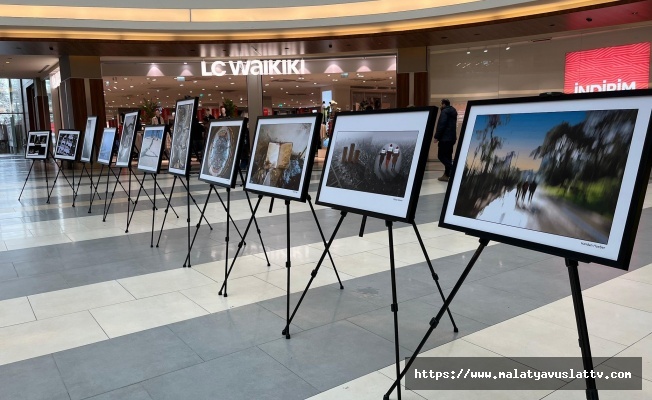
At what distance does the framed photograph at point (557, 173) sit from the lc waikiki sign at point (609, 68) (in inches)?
435

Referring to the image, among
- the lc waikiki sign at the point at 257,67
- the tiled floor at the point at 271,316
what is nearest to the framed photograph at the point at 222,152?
the tiled floor at the point at 271,316

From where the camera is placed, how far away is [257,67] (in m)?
15.4

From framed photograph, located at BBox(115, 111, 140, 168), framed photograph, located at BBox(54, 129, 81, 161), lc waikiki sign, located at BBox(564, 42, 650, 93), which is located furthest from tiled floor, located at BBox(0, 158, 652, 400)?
lc waikiki sign, located at BBox(564, 42, 650, 93)

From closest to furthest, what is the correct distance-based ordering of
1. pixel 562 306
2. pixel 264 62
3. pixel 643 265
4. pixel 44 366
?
pixel 44 366 → pixel 562 306 → pixel 643 265 → pixel 264 62

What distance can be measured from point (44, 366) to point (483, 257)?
3.57 meters

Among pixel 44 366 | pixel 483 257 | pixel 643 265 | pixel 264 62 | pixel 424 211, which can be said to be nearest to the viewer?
pixel 44 366

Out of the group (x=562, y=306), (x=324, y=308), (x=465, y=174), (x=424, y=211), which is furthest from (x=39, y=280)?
(x=424, y=211)

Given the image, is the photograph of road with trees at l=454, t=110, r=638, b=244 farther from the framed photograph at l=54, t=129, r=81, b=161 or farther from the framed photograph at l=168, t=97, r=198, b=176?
the framed photograph at l=54, t=129, r=81, b=161

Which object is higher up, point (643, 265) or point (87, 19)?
point (87, 19)

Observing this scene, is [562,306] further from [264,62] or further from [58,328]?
[264,62]

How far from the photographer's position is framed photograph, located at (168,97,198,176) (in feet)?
15.0

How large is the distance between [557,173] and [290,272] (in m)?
2.78

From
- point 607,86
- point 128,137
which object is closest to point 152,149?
point 128,137

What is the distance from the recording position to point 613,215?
1.65m
